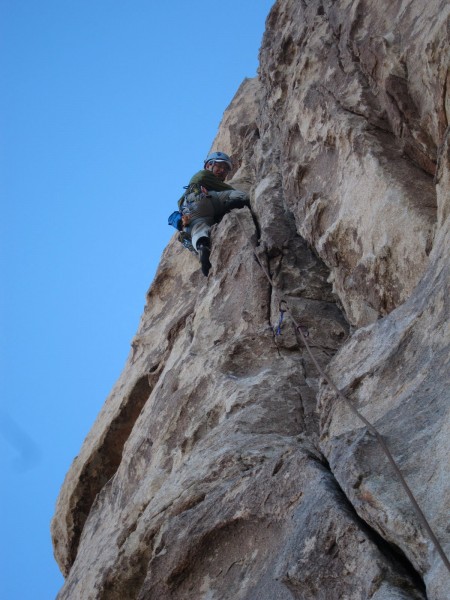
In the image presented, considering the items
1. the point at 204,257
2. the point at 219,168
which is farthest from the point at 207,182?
the point at 204,257

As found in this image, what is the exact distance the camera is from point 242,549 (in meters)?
3.91

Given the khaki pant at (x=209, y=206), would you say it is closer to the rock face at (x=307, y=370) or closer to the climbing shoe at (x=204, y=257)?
the climbing shoe at (x=204, y=257)

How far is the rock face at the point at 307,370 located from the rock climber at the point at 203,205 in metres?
0.52

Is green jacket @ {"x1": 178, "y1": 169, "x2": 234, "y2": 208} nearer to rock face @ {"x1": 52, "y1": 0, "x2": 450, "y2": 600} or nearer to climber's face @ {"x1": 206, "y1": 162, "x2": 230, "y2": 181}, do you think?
rock face @ {"x1": 52, "y1": 0, "x2": 450, "y2": 600}

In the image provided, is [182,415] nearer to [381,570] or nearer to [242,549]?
[242,549]

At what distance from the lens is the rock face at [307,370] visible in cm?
315

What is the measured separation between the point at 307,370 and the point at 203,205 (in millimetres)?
3937

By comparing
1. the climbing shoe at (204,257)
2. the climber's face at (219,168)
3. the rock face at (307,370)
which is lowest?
the rock face at (307,370)

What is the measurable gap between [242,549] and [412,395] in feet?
4.67

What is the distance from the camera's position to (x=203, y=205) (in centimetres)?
893

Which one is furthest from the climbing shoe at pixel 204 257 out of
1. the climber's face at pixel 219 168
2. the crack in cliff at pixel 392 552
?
the crack in cliff at pixel 392 552

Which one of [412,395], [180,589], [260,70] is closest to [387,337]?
[412,395]

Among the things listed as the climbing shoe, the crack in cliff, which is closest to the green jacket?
the climbing shoe

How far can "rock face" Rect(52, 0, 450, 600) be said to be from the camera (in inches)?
124
